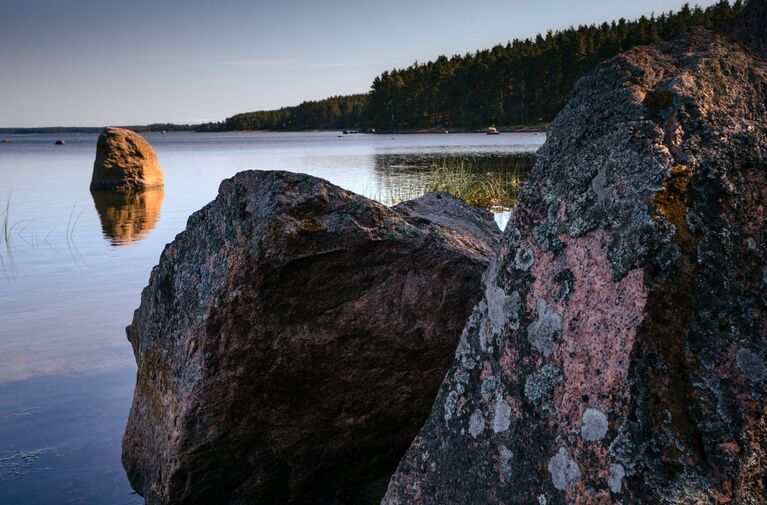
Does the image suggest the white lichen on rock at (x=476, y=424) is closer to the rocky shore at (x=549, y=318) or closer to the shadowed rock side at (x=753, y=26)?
the rocky shore at (x=549, y=318)

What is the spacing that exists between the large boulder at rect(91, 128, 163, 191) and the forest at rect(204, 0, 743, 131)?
71.0 m

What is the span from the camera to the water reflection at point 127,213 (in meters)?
14.9

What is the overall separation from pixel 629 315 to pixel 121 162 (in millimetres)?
24454

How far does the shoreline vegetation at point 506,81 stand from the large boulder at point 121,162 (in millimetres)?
66545

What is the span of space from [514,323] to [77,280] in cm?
931

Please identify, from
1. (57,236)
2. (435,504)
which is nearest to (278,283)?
(435,504)

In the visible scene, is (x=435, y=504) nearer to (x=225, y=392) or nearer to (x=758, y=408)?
(x=758, y=408)

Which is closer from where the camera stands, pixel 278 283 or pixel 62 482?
pixel 278 283

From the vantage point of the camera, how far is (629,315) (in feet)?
6.72

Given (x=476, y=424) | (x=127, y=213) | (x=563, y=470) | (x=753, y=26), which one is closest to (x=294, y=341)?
(x=476, y=424)

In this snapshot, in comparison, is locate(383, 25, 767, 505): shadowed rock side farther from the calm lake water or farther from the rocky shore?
the calm lake water

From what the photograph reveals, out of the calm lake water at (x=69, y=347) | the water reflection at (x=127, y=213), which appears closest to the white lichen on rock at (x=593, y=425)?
the calm lake water at (x=69, y=347)

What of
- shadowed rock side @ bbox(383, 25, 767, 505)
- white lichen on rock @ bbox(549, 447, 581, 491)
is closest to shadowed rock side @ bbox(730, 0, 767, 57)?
shadowed rock side @ bbox(383, 25, 767, 505)

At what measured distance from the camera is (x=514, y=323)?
2375mm
